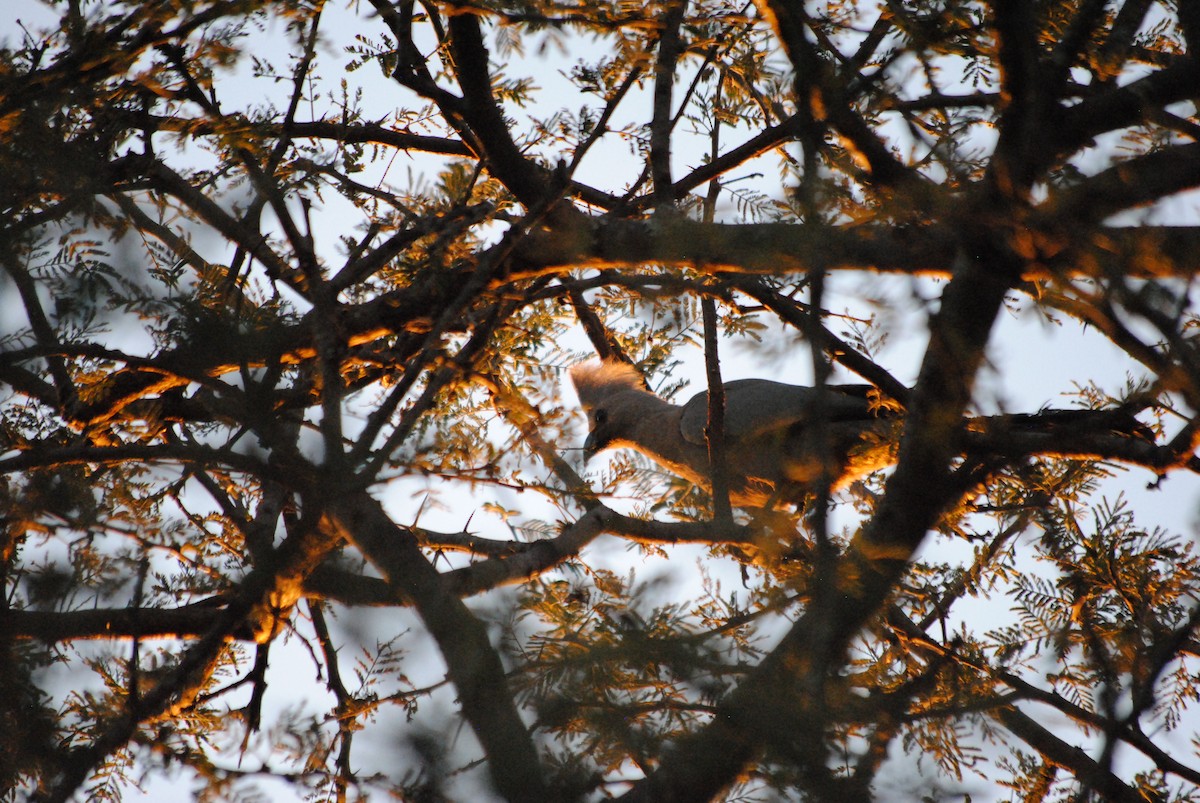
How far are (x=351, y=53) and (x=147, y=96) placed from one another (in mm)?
877

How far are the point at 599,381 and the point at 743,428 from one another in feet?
4.60

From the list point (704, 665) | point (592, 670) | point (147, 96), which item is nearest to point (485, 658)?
point (592, 670)

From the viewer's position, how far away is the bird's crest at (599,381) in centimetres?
604

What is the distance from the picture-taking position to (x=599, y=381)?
629 centimetres

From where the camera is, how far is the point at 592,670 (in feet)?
5.86

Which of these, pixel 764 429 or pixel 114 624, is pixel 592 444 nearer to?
pixel 764 429

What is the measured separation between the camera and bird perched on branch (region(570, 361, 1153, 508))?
2928mm

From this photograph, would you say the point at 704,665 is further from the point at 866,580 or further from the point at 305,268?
the point at 305,268

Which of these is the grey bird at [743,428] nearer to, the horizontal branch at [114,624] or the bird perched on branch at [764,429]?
the bird perched on branch at [764,429]

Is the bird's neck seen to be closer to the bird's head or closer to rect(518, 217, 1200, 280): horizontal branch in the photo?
the bird's head

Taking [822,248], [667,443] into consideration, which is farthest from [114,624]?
[667,443]

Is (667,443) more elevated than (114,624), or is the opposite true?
(667,443)

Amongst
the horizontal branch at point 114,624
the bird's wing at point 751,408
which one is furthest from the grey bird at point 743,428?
the horizontal branch at point 114,624

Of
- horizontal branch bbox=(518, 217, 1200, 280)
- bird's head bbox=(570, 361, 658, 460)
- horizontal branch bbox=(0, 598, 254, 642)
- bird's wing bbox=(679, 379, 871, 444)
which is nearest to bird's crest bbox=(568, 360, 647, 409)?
bird's head bbox=(570, 361, 658, 460)
